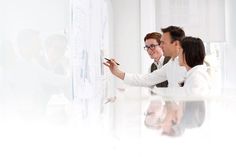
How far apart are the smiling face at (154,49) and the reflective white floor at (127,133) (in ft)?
5.38

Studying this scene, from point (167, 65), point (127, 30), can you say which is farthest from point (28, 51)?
point (127, 30)

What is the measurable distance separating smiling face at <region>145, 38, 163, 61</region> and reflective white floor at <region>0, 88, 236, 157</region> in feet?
5.38

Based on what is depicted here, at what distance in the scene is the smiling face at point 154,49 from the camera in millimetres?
2521

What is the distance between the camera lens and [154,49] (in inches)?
101

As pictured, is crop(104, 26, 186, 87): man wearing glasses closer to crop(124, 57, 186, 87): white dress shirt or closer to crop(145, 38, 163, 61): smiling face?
crop(124, 57, 186, 87): white dress shirt

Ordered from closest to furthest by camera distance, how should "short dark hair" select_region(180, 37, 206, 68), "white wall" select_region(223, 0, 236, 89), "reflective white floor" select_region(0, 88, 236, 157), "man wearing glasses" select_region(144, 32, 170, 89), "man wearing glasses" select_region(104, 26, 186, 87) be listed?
"reflective white floor" select_region(0, 88, 236, 157), "short dark hair" select_region(180, 37, 206, 68), "man wearing glasses" select_region(104, 26, 186, 87), "man wearing glasses" select_region(144, 32, 170, 89), "white wall" select_region(223, 0, 236, 89)

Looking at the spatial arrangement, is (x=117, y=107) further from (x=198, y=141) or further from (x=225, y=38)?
(x=225, y=38)

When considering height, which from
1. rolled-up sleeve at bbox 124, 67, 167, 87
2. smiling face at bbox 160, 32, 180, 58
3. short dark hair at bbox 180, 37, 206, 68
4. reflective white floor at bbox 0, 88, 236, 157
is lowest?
reflective white floor at bbox 0, 88, 236, 157

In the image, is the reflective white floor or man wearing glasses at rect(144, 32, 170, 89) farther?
man wearing glasses at rect(144, 32, 170, 89)

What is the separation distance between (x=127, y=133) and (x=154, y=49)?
6.53 feet

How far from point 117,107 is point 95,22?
1.39 meters

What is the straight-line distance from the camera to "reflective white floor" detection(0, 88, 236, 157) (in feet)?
1.77

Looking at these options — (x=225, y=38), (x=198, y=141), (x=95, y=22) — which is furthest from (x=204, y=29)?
(x=198, y=141)

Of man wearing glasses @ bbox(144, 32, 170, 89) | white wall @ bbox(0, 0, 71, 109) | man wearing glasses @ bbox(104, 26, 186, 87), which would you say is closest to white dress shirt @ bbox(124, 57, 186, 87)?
man wearing glasses @ bbox(104, 26, 186, 87)
